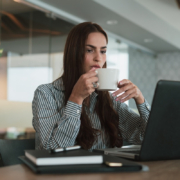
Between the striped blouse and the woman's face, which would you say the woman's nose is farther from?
the striped blouse

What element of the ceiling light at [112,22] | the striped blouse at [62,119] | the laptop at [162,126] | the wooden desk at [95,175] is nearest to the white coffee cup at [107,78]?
the striped blouse at [62,119]

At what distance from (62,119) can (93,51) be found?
1.53ft

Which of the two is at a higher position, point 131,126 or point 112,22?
point 112,22

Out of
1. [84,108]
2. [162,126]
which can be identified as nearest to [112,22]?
[84,108]

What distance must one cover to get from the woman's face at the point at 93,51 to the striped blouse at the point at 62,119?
175 millimetres

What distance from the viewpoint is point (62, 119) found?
117 centimetres

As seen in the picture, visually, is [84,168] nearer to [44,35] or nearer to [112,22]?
[44,35]

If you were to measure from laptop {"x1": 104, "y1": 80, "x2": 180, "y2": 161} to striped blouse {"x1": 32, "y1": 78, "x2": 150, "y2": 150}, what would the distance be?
0.34m

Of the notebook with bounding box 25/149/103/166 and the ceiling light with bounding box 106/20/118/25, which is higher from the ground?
the ceiling light with bounding box 106/20/118/25

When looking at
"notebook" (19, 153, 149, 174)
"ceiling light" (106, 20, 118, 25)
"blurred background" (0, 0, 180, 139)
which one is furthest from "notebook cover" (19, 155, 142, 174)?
"ceiling light" (106, 20, 118, 25)

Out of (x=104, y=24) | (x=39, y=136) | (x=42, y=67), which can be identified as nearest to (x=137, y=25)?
(x=104, y=24)

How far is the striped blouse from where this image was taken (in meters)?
1.17

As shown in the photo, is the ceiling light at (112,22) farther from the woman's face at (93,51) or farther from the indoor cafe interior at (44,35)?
the woman's face at (93,51)

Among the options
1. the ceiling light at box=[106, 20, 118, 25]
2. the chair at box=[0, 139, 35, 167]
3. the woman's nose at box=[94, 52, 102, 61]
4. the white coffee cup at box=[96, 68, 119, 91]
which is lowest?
the chair at box=[0, 139, 35, 167]
